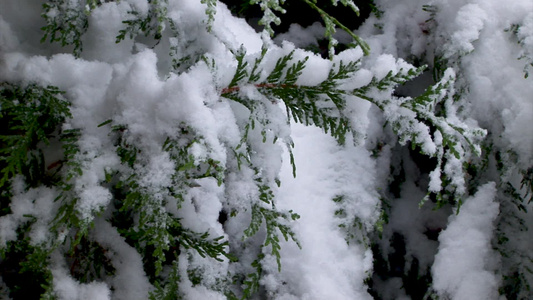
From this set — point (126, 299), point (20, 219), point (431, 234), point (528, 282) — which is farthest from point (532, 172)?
point (20, 219)

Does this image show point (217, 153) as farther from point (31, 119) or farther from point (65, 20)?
point (65, 20)

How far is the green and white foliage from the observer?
44.6 inches

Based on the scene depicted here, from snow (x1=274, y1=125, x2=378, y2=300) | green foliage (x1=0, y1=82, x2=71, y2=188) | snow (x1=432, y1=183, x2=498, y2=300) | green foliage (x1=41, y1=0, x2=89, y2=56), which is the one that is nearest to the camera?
green foliage (x1=0, y1=82, x2=71, y2=188)

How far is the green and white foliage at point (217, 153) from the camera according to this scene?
113 cm

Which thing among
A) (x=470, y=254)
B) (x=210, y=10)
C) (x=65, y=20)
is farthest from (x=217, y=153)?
(x=470, y=254)

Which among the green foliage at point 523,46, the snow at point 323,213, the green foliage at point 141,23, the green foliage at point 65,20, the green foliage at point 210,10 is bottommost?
the snow at point 323,213

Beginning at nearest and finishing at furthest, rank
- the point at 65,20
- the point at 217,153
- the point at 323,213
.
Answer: the point at 217,153
the point at 65,20
the point at 323,213

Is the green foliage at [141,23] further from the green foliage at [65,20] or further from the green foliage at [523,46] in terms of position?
the green foliage at [523,46]

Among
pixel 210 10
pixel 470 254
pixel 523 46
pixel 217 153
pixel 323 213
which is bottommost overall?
pixel 323 213

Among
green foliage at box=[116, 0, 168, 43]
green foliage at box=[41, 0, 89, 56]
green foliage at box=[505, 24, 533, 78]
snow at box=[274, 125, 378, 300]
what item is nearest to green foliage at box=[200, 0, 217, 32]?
green foliage at box=[116, 0, 168, 43]

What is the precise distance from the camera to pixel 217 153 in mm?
1074

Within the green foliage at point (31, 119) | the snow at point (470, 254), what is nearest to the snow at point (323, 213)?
the snow at point (470, 254)

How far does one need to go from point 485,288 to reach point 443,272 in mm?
171

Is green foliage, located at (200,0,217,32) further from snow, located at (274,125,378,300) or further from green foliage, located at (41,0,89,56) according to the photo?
snow, located at (274,125,378,300)
